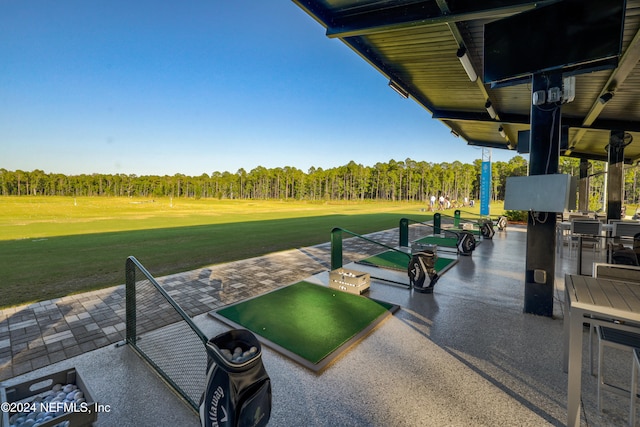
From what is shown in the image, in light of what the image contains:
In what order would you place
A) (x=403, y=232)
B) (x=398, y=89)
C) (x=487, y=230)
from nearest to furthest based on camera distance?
(x=398, y=89) < (x=403, y=232) < (x=487, y=230)

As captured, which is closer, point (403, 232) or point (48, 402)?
point (48, 402)

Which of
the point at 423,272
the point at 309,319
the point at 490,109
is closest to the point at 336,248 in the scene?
the point at 423,272

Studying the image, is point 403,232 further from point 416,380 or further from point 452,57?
point 416,380

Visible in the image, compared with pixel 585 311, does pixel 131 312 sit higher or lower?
lower

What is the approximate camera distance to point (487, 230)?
12.1 m

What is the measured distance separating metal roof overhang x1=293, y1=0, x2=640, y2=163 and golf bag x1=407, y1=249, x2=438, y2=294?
11.7ft

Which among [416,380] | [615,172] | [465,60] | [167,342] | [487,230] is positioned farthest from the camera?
[487,230]

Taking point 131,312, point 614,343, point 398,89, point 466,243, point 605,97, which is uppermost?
point 398,89

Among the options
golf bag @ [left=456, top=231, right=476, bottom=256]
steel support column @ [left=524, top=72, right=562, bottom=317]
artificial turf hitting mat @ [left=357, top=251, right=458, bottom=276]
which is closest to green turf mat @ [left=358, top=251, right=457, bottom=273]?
artificial turf hitting mat @ [left=357, top=251, right=458, bottom=276]

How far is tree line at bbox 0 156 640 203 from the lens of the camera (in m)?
76.8

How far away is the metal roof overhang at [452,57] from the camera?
412cm

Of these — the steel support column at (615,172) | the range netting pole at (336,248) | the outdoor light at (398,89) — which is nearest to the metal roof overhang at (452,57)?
the outdoor light at (398,89)

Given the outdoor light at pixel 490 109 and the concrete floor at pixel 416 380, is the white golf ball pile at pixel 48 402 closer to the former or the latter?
the concrete floor at pixel 416 380

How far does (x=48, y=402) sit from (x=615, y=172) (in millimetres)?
15814
